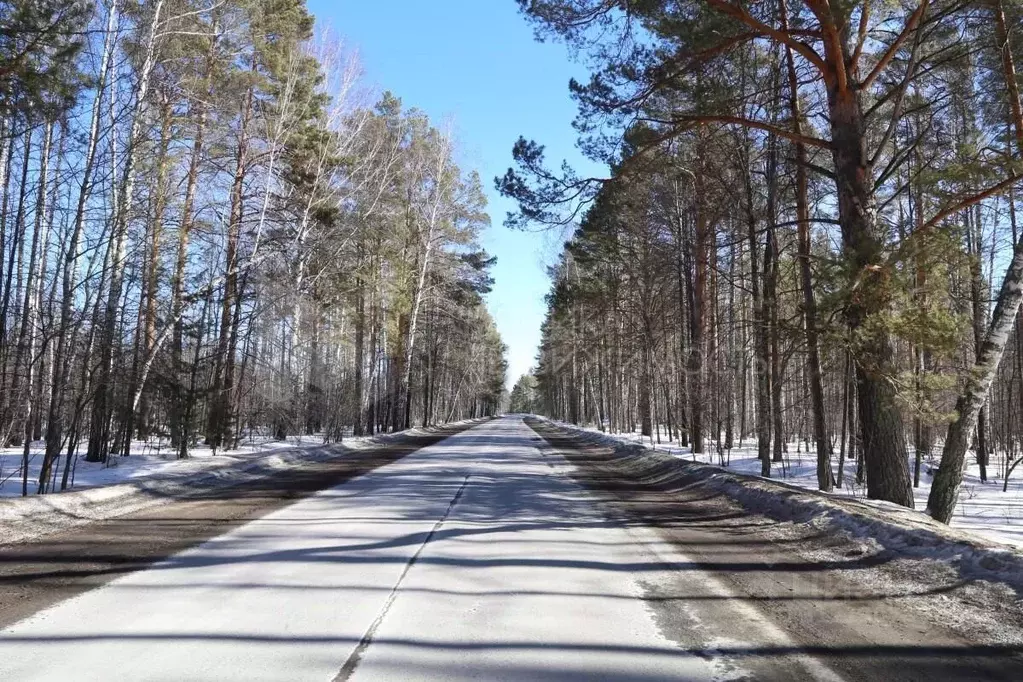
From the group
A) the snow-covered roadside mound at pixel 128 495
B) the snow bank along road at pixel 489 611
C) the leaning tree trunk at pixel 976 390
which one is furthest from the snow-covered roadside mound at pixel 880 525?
the snow-covered roadside mound at pixel 128 495

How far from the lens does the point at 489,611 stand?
5.10m

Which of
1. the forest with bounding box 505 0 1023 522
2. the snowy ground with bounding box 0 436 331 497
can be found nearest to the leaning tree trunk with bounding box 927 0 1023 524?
the forest with bounding box 505 0 1023 522

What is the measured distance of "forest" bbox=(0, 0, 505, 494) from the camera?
434 inches

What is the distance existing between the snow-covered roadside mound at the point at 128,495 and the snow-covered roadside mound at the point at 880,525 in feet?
28.9

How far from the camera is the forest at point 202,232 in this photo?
11016 millimetres

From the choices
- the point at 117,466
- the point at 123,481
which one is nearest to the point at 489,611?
the point at 123,481

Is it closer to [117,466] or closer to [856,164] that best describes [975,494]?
[856,164]

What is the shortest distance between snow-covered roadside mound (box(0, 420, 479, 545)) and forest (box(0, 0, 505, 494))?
3.55 ft

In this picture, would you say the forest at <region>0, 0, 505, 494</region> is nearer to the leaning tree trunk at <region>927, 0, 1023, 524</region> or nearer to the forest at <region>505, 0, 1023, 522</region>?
the forest at <region>505, 0, 1023, 522</region>

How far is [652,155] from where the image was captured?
13.1 metres

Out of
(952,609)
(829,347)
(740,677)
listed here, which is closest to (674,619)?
(740,677)

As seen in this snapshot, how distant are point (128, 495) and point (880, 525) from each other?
Answer: 10188mm

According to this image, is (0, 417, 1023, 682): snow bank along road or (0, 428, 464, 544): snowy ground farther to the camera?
(0, 428, 464, 544): snowy ground

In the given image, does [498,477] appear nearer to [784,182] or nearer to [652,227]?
[784,182]
